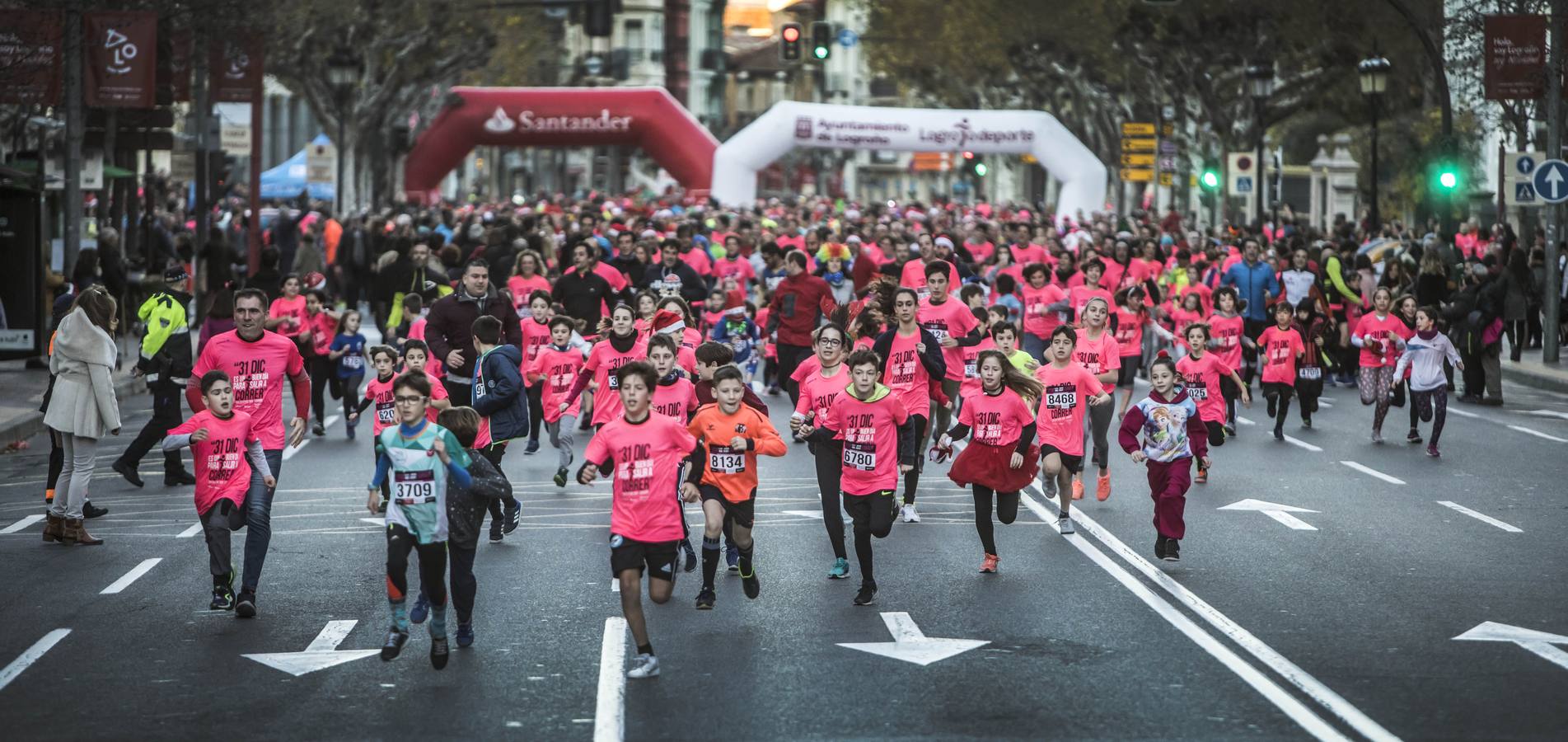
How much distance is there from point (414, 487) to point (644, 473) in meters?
1.05

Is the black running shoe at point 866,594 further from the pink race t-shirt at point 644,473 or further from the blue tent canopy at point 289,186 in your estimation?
the blue tent canopy at point 289,186

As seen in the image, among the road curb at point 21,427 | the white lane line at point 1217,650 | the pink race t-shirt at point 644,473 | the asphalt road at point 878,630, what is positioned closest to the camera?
the white lane line at point 1217,650

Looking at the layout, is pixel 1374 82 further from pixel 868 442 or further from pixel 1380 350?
pixel 868 442

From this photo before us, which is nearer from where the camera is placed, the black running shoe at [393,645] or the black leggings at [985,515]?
the black running shoe at [393,645]

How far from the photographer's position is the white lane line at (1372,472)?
18406mm

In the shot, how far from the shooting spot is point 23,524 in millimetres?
15875

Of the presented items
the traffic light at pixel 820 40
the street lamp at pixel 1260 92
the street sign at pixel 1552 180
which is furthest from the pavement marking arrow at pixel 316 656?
the street lamp at pixel 1260 92

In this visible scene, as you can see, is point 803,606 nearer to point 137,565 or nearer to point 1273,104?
point 137,565

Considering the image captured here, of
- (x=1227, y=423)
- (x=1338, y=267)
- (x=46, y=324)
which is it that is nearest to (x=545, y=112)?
(x=46, y=324)

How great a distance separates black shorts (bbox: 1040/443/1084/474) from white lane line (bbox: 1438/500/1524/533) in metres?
2.96

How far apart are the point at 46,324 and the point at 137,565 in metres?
17.6

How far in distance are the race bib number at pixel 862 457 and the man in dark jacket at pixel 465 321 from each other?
4754 mm

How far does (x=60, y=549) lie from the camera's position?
14.6 m

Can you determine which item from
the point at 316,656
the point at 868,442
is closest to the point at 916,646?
the point at 868,442
